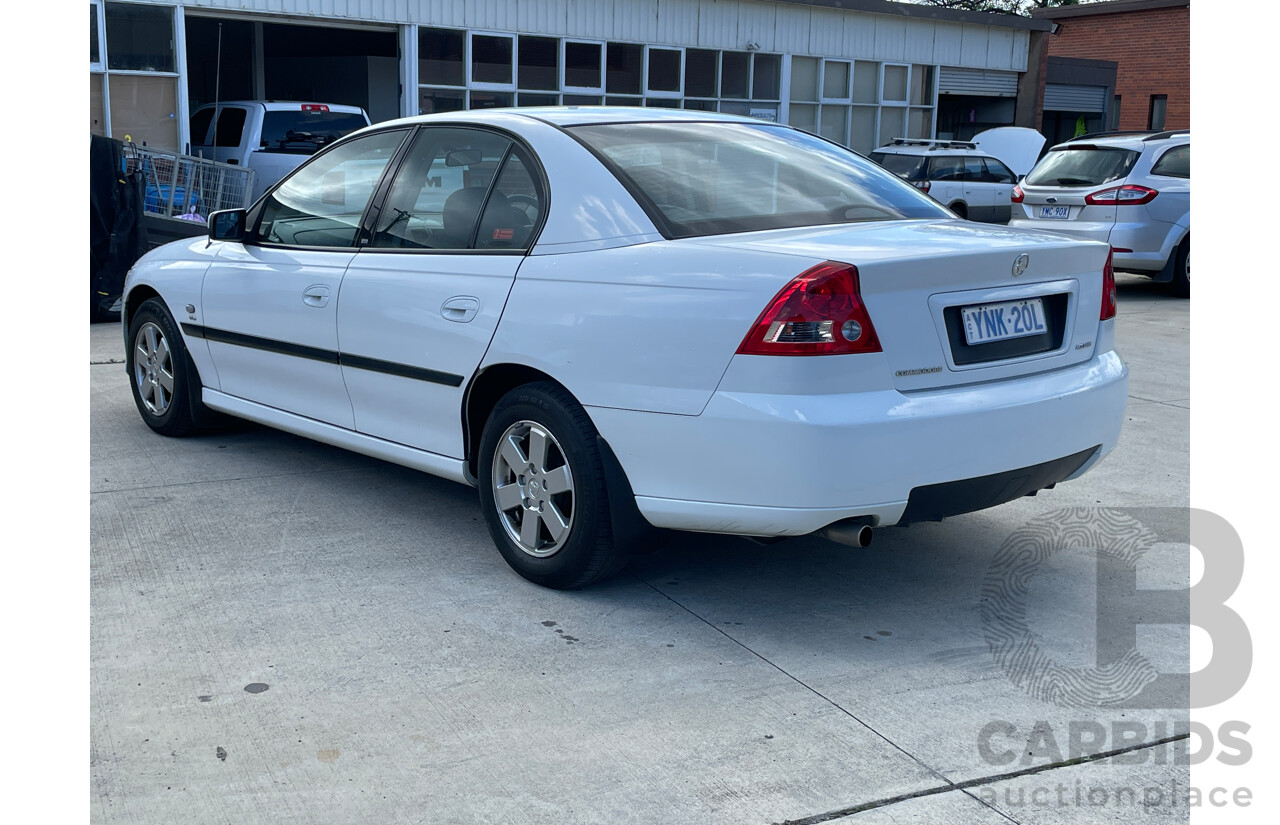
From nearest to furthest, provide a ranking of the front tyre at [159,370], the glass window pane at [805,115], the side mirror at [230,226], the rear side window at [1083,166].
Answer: the side mirror at [230,226]
the front tyre at [159,370]
the rear side window at [1083,166]
the glass window pane at [805,115]

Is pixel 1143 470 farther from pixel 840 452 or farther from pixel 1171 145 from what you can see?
pixel 1171 145

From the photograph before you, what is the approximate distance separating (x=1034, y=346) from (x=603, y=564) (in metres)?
1.51

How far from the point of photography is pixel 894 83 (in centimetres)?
2592

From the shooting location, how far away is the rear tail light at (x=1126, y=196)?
40.9 ft

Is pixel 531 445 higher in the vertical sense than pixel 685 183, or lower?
lower

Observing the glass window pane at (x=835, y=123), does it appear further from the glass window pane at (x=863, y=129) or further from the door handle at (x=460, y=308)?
the door handle at (x=460, y=308)

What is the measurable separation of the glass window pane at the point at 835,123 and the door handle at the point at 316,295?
20.8m

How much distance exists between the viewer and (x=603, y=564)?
158 inches

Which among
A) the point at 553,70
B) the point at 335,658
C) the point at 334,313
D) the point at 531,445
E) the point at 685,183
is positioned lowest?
the point at 335,658

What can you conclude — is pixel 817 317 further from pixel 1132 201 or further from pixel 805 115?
pixel 805 115

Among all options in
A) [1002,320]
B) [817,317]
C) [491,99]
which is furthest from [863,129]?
[817,317]

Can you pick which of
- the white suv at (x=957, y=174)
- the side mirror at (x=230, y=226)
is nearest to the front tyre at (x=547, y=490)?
the side mirror at (x=230, y=226)

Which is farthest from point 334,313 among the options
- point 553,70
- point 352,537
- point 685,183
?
point 553,70

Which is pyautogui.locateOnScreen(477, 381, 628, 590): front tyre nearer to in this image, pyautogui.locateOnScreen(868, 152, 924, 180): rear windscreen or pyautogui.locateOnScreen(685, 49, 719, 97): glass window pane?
pyautogui.locateOnScreen(868, 152, 924, 180): rear windscreen
